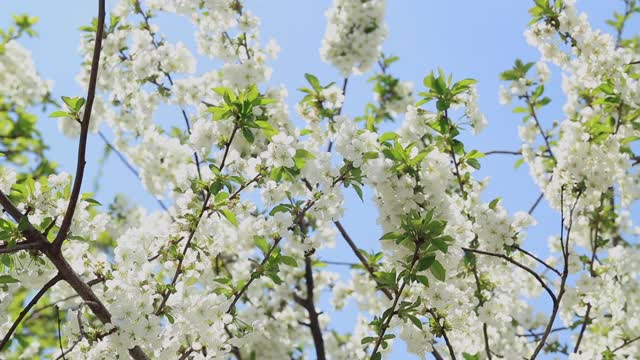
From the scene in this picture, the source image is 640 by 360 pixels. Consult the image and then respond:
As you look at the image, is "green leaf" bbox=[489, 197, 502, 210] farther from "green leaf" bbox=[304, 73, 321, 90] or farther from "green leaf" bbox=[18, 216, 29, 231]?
"green leaf" bbox=[18, 216, 29, 231]

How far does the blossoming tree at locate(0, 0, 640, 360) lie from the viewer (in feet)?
9.62

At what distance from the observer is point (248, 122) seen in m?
3.13

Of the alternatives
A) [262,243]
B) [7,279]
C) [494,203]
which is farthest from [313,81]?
[7,279]

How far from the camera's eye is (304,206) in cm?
336

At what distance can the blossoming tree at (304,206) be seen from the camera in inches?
115

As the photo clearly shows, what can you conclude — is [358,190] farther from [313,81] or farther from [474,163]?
[313,81]

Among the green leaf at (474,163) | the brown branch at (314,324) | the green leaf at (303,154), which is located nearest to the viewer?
the green leaf at (303,154)

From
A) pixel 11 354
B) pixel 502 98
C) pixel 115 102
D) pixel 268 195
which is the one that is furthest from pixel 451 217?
pixel 11 354

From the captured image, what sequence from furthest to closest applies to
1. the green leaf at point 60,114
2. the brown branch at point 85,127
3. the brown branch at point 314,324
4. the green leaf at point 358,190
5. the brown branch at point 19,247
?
1. the brown branch at point 314,324
2. the green leaf at point 358,190
3. the green leaf at point 60,114
4. the brown branch at point 19,247
5. the brown branch at point 85,127

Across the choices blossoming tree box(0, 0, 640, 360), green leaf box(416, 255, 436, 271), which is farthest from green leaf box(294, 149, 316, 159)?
green leaf box(416, 255, 436, 271)

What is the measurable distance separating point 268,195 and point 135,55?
2.82m

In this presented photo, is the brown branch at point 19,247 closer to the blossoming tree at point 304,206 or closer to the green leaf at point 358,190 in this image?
the blossoming tree at point 304,206

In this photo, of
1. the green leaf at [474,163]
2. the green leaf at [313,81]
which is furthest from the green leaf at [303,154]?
the green leaf at [313,81]

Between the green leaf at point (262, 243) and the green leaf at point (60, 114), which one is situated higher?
the green leaf at point (60, 114)
